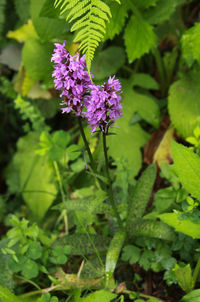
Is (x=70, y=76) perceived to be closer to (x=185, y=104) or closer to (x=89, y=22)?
Result: (x=89, y=22)

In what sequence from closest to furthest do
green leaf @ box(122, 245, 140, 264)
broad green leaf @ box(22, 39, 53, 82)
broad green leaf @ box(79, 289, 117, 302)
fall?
broad green leaf @ box(79, 289, 117, 302)
green leaf @ box(122, 245, 140, 264)
broad green leaf @ box(22, 39, 53, 82)

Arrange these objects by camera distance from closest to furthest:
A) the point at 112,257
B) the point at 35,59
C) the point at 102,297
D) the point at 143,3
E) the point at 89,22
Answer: the point at 89,22 < the point at 102,297 < the point at 112,257 < the point at 143,3 < the point at 35,59

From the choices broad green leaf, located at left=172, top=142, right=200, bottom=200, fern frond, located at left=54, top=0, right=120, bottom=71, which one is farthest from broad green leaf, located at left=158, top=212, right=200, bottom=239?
fern frond, located at left=54, top=0, right=120, bottom=71

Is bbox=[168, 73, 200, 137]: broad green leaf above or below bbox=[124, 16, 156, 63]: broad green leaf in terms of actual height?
below

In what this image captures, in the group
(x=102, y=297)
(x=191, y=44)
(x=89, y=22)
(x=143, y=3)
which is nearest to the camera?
(x=89, y=22)

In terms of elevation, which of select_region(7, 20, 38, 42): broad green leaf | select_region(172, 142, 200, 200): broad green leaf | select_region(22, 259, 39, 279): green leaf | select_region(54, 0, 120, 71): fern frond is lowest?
select_region(22, 259, 39, 279): green leaf

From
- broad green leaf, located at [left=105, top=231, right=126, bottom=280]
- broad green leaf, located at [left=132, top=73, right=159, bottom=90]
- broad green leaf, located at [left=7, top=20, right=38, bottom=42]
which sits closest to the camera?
broad green leaf, located at [left=105, top=231, right=126, bottom=280]

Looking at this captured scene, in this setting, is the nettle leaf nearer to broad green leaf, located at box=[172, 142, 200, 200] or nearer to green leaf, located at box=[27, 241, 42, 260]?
broad green leaf, located at box=[172, 142, 200, 200]

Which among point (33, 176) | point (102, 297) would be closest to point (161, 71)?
Answer: point (33, 176)
